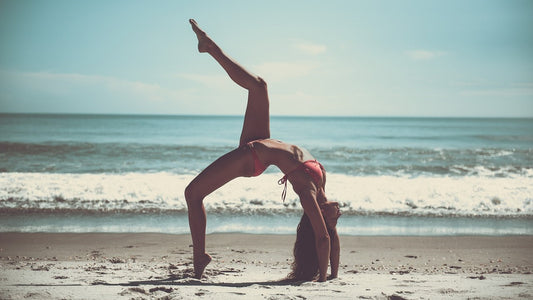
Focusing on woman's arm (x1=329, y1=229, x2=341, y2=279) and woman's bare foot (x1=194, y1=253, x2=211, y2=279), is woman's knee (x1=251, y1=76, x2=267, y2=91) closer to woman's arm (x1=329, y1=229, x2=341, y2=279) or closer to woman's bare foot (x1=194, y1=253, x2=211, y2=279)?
woman's arm (x1=329, y1=229, x2=341, y2=279)

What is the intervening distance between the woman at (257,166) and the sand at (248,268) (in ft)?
1.62

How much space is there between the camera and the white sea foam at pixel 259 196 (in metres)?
8.16

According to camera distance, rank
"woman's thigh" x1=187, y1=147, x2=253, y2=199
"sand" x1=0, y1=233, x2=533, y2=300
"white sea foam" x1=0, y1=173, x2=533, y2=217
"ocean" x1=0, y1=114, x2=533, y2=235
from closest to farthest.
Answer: "sand" x1=0, y1=233, x2=533, y2=300 < "woman's thigh" x1=187, y1=147, x2=253, y2=199 < "ocean" x1=0, y1=114, x2=533, y2=235 < "white sea foam" x1=0, y1=173, x2=533, y2=217

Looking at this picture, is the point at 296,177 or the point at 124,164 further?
the point at 124,164

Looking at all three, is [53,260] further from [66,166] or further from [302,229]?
[66,166]

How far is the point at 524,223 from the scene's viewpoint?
7262mm

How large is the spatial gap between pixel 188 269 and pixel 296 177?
1505 mm

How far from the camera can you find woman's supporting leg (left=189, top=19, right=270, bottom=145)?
3596 millimetres

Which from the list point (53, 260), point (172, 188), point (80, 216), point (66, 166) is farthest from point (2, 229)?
point (66, 166)

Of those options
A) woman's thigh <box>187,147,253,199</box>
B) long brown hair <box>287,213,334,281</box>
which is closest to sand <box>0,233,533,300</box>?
long brown hair <box>287,213,334,281</box>

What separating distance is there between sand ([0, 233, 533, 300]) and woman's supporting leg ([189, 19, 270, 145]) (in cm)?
133

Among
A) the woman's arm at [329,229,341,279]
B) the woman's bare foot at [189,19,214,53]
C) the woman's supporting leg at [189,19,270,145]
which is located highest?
the woman's bare foot at [189,19,214,53]

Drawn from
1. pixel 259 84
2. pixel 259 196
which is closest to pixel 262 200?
pixel 259 196

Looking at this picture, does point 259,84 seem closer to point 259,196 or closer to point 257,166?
point 257,166
